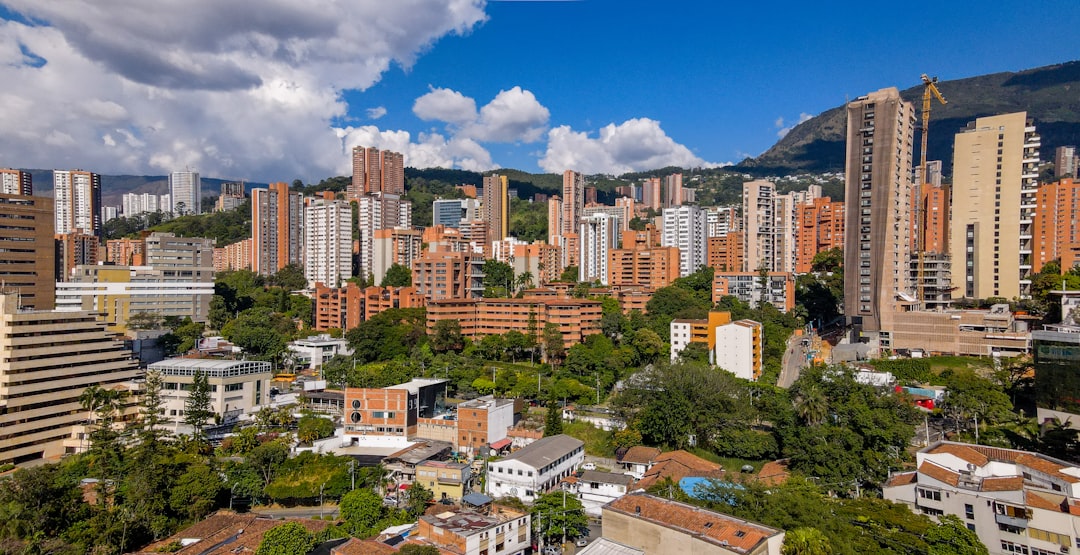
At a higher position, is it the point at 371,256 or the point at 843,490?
the point at 371,256

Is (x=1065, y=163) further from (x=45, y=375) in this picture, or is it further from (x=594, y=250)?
(x=45, y=375)

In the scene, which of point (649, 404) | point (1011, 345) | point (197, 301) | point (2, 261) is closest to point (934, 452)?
point (649, 404)

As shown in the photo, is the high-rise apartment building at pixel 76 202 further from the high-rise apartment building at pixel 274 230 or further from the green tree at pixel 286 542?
the green tree at pixel 286 542

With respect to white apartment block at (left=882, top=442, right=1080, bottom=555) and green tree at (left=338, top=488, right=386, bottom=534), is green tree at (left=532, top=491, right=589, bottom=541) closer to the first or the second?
green tree at (left=338, top=488, right=386, bottom=534)

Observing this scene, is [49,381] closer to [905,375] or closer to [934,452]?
[934,452]

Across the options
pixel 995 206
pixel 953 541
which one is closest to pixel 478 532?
pixel 953 541
